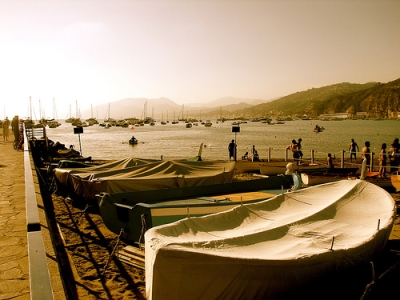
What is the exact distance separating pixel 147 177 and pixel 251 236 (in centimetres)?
706

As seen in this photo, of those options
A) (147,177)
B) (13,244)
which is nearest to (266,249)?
(13,244)

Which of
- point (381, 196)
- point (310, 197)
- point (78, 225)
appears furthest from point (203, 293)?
point (78, 225)

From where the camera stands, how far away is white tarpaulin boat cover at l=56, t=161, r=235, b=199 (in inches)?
479

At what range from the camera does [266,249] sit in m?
5.80

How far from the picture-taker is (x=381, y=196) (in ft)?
27.5

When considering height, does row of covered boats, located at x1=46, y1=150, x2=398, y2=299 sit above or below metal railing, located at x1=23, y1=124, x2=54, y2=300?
below

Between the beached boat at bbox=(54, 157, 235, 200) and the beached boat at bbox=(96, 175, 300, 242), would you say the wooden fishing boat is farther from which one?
the beached boat at bbox=(96, 175, 300, 242)

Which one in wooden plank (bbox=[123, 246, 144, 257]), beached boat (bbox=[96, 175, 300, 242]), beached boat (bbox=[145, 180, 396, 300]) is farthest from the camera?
beached boat (bbox=[96, 175, 300, 242])

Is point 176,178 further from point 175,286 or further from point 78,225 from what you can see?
point 175,286

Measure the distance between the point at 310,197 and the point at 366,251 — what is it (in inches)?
94.0

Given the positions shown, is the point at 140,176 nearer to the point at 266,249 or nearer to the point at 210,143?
the point at 266,249

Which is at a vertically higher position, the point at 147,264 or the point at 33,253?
the point at 33,253

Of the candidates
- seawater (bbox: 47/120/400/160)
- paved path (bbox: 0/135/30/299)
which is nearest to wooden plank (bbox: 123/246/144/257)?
paved path (bbox: 0/135/30/299)

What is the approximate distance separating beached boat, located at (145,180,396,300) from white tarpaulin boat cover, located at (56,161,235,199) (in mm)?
5370
